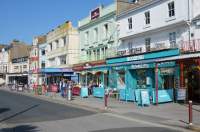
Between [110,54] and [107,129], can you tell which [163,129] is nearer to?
[107,129]

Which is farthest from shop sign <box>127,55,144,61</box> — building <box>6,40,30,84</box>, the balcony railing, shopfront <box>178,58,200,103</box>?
building <box>6,40,30,84</box>

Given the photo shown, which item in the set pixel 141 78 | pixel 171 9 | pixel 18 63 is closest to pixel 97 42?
pixel 141 78

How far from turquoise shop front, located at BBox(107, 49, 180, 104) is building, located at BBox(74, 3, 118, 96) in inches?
82.8

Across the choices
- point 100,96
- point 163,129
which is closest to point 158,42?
point 100,96

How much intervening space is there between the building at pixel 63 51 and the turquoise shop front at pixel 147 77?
12.0 meters

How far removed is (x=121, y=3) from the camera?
114 feet

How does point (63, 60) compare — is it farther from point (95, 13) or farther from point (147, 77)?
point (147, 77)

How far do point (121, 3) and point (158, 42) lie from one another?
26.9ft

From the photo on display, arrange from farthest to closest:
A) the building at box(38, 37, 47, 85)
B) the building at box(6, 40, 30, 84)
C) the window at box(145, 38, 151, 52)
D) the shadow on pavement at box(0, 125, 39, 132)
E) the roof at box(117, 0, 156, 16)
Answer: the building at box(6, 40, 30, 84) < the building at box(38, 37, 47, 85) < the roof at box(117, 0, 156, 16) < the window at box(145, 38, 151, 52) < the shadow on pavement at box(0, 125, 39, 132)

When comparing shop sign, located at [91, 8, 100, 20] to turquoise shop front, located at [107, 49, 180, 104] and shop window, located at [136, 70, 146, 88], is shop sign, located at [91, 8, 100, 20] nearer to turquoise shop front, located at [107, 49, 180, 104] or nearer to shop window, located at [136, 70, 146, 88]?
turquoise shop front, located at [107, 49, 180, 104]

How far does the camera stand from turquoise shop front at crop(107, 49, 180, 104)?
880 inches

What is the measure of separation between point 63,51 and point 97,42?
38.8ft

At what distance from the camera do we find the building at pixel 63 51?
44.4 meters

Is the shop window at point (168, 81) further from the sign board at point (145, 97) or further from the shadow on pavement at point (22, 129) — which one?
the shadow on pavement at point (22, 129)
